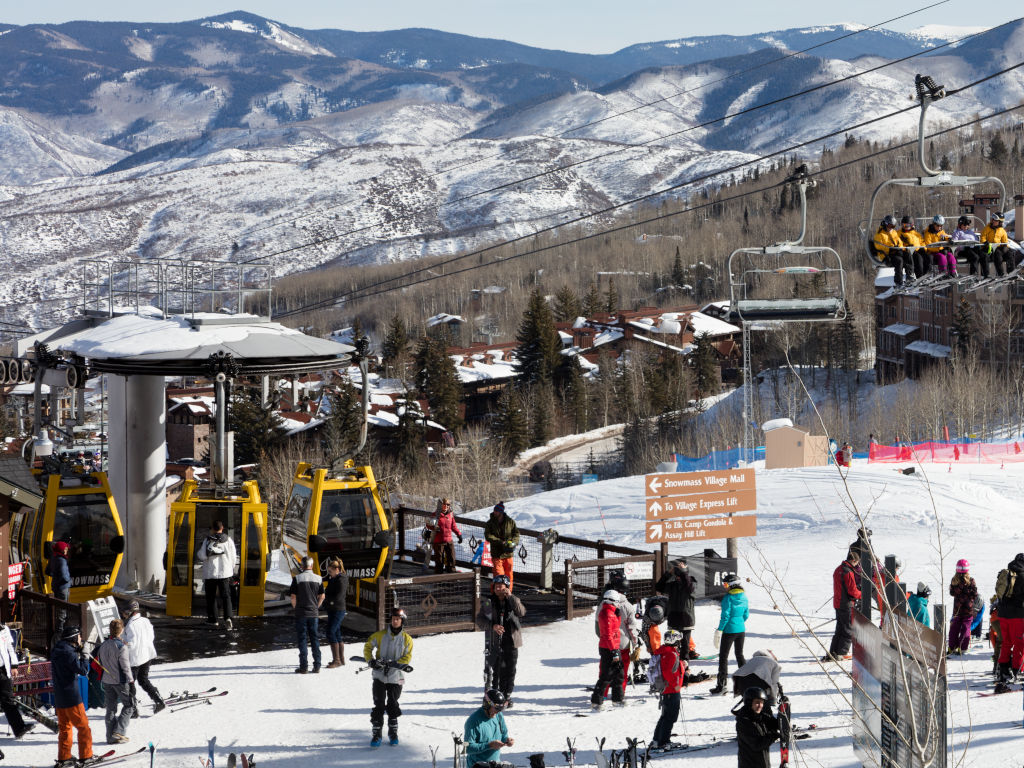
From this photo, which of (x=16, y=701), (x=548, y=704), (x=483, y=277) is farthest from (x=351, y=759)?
(x=483, y=277)

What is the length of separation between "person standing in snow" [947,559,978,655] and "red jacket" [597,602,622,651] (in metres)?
3.99

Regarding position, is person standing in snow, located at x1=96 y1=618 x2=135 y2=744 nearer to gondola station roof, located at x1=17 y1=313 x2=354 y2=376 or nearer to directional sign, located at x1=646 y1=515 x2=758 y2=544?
gondola station roof, located at x1=17 y1=313 x2=354 y2=376

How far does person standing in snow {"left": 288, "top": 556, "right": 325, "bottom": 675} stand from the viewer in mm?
14086

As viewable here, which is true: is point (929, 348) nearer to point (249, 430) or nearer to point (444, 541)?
point (249, 430)

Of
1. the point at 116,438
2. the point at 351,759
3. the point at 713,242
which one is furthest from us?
the point at 713,242

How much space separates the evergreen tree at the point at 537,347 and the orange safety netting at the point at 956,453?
58800mm

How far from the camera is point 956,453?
126ft

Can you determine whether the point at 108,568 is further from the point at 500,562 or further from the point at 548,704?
the point at 548,704

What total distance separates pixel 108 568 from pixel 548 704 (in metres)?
7.45

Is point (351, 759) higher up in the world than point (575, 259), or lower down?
lower down

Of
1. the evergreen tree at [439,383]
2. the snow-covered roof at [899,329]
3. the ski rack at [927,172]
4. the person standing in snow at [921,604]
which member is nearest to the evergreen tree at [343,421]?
the evergreen tree at [439,383]

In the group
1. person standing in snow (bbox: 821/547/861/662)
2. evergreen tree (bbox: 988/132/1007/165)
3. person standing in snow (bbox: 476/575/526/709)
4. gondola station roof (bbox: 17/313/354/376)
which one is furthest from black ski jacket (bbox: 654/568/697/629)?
evergreen tree (bbox: 988/132/1007/165)

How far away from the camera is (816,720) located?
40.4ft

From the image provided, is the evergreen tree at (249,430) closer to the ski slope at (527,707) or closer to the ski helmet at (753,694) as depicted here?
A: the ski slope at (527,707)
